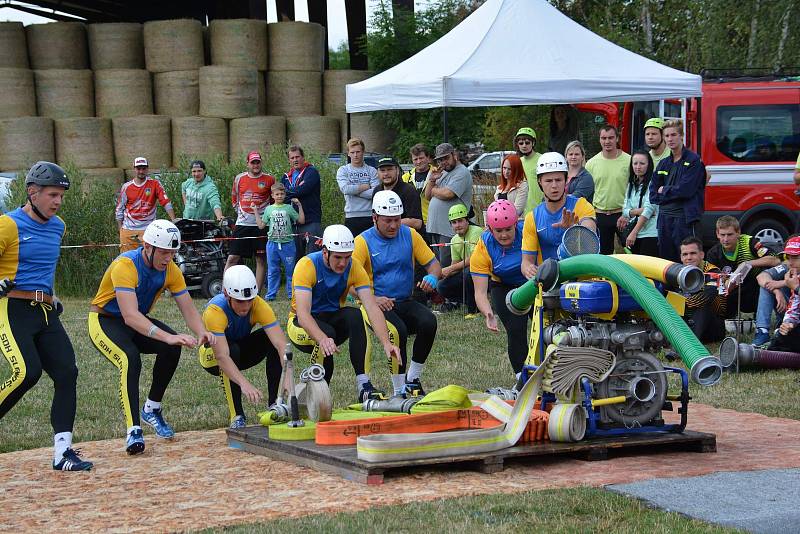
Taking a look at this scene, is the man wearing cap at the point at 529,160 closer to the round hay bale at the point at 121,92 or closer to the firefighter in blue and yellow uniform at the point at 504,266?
the firefighter in blue and yellow uniform at the point at 504,266

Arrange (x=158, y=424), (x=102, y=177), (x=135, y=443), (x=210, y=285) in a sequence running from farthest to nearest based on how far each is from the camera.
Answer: (x=102, y=177) → (x=210, y=285) → (x=158, y=424) → (x=135, y=443)

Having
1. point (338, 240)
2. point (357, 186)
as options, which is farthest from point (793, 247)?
point (357, 186)

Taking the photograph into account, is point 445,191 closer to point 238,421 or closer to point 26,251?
point 238,421

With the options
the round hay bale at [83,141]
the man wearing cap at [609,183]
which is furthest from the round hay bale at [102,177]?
the man wearing cap at [609,183]

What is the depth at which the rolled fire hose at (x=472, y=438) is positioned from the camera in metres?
7.07

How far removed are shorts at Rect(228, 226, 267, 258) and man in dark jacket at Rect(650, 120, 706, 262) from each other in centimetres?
636

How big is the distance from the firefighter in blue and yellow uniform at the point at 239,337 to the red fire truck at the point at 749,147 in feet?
29.8

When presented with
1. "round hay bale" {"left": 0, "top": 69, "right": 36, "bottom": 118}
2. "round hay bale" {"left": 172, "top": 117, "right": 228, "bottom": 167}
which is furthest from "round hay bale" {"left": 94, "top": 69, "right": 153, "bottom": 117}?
"round hay bale" {"left": 0, "top": 69, "right": 36, "bottom": 118}

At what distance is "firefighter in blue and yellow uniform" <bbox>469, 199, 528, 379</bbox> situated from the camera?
9555mm

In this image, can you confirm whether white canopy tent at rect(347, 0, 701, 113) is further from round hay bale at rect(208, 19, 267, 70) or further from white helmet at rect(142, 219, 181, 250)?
round hay bale at rect(208, 19, 267, 70)

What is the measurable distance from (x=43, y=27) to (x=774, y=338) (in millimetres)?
16849

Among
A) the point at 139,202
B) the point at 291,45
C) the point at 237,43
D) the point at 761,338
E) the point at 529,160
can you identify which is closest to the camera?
the point at 761,338

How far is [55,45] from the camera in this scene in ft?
77.0

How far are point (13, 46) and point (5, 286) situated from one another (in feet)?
55.0
